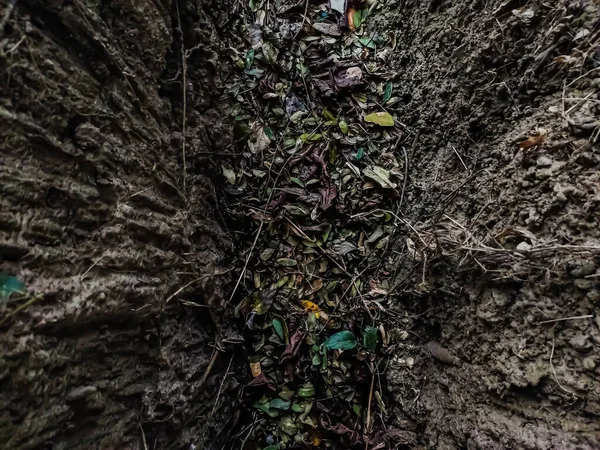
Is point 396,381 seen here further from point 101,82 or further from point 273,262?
point 101,82

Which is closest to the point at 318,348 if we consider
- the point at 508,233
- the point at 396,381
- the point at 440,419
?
the point at 396,381

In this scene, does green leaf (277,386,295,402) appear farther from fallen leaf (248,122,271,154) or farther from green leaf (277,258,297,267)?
fallen leaf (248,122,271,154)

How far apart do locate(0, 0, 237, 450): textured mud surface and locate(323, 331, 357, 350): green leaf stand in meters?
0.43

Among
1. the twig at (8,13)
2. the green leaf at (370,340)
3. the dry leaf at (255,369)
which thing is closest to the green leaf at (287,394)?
the dry leaf at (255,369)

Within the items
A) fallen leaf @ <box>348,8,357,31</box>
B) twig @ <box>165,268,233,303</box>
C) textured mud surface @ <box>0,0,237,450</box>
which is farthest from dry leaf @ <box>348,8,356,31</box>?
twig @ <box>165,268,233,303</box>

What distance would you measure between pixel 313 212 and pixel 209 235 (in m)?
0.42

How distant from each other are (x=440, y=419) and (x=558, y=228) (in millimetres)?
718

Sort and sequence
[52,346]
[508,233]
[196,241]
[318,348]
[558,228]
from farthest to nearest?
1. [318,348]
2. [196,241]
3. [508,233]
4. [558,228]
5. [52,346]

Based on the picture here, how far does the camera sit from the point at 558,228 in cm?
98

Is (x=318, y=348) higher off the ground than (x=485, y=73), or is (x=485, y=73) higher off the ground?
(x=485, y=73)

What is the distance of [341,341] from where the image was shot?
1526 mm

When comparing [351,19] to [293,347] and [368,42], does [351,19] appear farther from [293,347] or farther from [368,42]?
[293,347]

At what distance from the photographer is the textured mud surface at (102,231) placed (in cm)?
80

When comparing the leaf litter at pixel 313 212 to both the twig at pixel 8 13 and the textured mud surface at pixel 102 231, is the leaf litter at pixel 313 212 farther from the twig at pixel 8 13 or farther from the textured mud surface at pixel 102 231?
the twig at pixel 8 13
